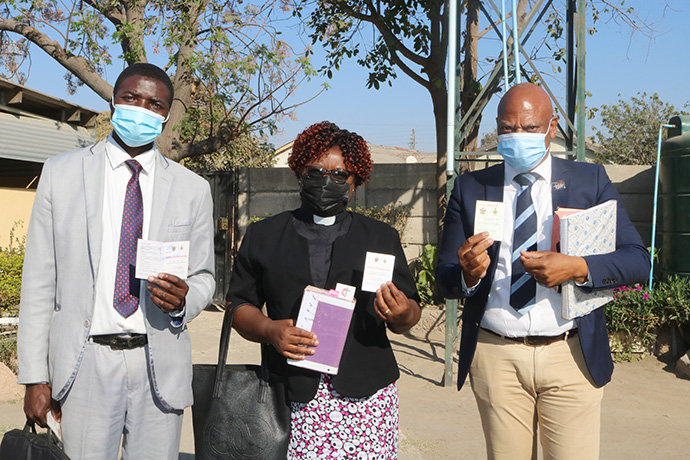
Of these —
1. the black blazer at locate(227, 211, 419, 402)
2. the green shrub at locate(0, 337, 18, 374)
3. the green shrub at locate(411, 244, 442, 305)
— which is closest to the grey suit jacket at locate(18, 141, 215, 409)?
the black blazer at locate(227, 211, 419, 402)

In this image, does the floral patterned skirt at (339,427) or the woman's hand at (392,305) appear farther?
the floral patterned skirt at (339,427)

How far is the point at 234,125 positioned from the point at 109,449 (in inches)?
295

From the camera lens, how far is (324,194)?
2.48 metres

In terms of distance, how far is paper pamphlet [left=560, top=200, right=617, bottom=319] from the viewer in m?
2.33

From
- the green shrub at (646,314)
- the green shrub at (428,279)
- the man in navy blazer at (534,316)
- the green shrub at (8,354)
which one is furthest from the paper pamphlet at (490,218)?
the green shrub at (428,279)

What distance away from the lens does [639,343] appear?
7.49 metres

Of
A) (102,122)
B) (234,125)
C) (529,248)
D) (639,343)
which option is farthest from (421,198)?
(102,122)

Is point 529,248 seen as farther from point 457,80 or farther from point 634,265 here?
point 457,80

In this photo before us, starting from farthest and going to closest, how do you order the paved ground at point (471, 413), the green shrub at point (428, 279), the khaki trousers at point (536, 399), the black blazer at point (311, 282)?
the green shrub at point (428, 279)
the paved ground at point (471, 413)
the khaki trousers at point (536, 399)
the black blazer at point (311, 282)

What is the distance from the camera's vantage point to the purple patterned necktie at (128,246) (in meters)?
2.32

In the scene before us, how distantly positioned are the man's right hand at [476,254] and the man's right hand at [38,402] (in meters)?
1.57

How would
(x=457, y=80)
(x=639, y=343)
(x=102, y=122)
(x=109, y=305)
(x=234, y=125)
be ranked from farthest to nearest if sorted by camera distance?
(x=102, y=122) < (x=234, y=125) < (x=639, y=343) < (x=457, y=80) < (x=109, y=305)

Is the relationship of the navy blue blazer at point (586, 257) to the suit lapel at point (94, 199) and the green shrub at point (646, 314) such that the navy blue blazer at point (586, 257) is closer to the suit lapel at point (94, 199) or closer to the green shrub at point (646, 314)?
the suit lapel at point (94, 199)

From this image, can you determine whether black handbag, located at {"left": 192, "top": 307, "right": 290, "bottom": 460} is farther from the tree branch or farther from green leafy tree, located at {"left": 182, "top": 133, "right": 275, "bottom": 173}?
green leafy tree, located at {"left": 182, "top": 133, "right": 275, "bottom": 173}
